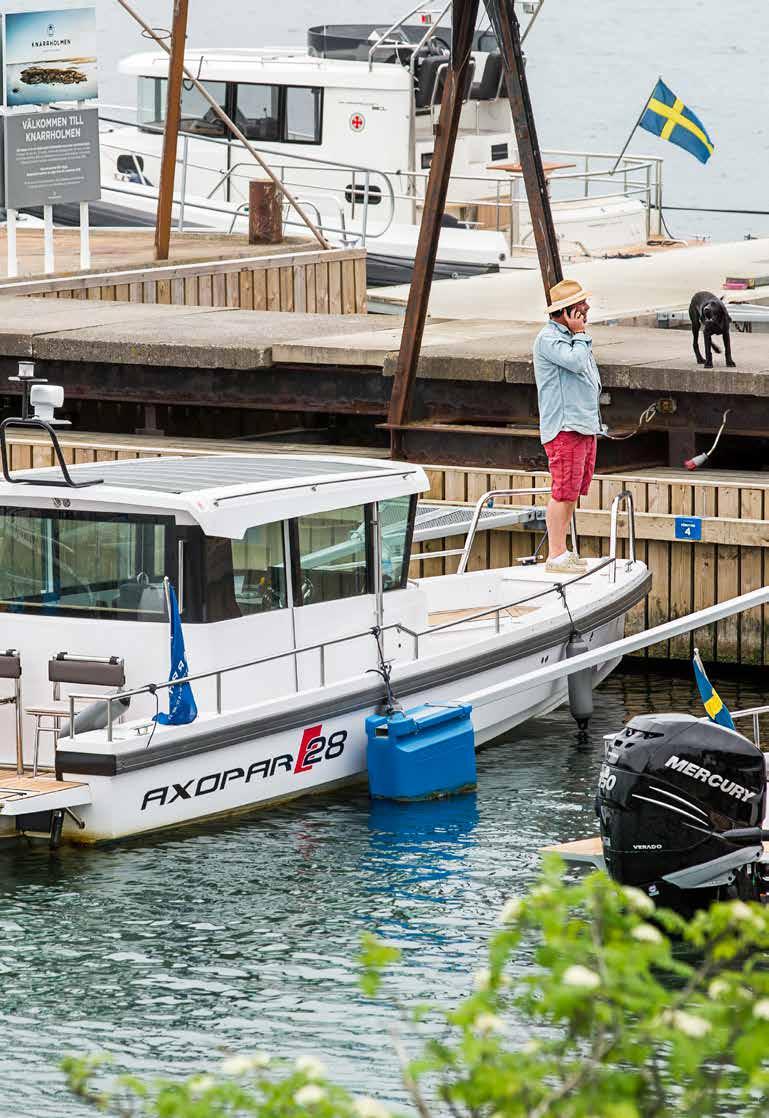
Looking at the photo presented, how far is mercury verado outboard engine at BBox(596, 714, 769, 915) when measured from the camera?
8.74 metres

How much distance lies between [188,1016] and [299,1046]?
0.57 m

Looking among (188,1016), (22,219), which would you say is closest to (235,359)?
(188,1016)

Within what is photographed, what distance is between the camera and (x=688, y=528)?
47.3ft

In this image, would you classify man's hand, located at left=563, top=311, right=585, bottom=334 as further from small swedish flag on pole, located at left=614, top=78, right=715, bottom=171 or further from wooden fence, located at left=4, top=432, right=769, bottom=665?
small swedish flag on pole, located at left=614, top=78, right=715, bottom=171

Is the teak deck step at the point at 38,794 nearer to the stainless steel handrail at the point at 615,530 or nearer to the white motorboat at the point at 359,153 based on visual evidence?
the stainless steel handrail at the point at 615,530

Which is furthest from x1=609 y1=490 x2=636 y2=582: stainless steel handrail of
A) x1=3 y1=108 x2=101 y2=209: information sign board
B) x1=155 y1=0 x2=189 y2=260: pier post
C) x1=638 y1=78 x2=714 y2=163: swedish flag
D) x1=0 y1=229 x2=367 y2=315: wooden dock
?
x1=638 y1=78 x2=714 y2=163: swedish flag

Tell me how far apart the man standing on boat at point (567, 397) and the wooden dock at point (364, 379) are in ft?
5.64

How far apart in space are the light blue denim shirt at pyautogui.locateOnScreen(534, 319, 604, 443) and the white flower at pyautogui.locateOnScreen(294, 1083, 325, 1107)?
9381 mm

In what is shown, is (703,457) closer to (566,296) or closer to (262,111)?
(566,296)

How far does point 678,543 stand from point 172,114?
7985 millimetres

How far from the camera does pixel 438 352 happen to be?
15938 mm

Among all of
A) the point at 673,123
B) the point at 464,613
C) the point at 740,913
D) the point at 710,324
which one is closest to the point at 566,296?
the point at 464,613

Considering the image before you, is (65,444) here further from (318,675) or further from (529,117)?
(318,675)

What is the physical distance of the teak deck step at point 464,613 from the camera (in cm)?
1310
